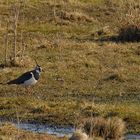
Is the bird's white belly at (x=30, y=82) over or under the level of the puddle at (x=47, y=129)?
over

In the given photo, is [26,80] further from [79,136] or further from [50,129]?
[79,136]

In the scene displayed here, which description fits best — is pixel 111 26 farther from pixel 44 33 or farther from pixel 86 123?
pixel 86 123

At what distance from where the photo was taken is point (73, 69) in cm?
1855

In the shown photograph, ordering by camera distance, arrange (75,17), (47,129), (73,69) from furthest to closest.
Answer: (75,17), (73,69), (47,129)

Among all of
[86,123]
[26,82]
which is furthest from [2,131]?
[26,82]

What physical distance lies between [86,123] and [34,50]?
29.8 feet

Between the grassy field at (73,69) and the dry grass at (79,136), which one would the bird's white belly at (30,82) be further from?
the dry grass at (79,136)

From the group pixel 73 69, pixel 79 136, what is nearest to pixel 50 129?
pixel 79 136

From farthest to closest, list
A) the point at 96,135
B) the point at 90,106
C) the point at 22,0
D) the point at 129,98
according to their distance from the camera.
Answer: the point at 22,0, the point at 129,98, the point at 90,106, the point at 96,135

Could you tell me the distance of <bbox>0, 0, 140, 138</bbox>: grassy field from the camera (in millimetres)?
14164

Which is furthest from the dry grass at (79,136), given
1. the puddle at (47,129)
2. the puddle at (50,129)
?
the puddle at (47,129)

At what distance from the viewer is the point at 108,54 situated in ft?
67.5

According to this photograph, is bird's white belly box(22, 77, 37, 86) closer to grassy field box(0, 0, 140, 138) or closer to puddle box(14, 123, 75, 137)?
grassy field box(0, 0, 140, 138)

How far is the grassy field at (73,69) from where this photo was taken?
14.2 metres
